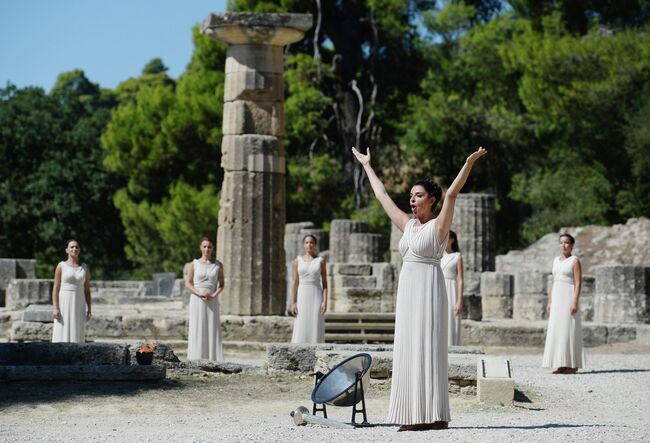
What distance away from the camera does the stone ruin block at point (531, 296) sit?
22.0m

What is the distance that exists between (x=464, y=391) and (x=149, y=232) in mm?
30995

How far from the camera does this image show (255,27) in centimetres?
1841

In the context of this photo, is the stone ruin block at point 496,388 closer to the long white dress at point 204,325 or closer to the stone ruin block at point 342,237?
the long white dress at point 204,325

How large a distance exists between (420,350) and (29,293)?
523 inches

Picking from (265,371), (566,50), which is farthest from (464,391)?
(566,50)

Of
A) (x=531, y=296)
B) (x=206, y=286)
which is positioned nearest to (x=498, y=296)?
(x=531, y=296)

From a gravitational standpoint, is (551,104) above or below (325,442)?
above

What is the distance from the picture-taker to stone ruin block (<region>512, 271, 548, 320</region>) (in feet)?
72.3

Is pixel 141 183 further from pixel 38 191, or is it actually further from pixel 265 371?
pixel 265 371

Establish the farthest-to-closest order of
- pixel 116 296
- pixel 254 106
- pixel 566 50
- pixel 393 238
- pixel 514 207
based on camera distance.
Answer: pixel 514 207 → pixel 566 50 → pixel 116 296 → pixel 393 238 → pixel 254 106

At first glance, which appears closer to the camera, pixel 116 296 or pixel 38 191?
pixel 116 296

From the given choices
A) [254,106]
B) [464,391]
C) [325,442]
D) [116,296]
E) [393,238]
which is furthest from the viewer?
[116,296]

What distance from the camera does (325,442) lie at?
26.4 feet

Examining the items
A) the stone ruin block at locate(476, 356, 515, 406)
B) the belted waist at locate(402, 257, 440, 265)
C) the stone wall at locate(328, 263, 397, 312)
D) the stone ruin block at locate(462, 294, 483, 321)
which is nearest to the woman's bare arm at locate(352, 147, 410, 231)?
the belted waist at locate(402, 257, 440, 265)
